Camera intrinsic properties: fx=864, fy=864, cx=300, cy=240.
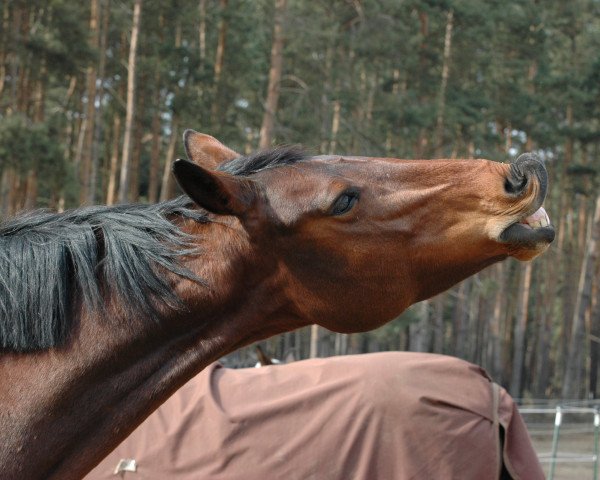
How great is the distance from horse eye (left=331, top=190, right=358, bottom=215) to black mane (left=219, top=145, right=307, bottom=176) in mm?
234

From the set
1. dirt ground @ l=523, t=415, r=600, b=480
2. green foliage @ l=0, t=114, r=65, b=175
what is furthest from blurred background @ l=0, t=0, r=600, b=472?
dirt ground @ l=523, t=415, r=600, b=480

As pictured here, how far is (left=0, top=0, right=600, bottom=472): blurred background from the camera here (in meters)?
20.5

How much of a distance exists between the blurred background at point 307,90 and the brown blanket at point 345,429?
14.0 meters

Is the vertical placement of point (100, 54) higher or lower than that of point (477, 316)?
higher

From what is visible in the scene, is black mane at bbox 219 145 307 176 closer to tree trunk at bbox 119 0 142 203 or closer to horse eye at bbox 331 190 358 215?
horse eye at bbox 331 190 358 215

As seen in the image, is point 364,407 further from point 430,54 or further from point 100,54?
point 430,54

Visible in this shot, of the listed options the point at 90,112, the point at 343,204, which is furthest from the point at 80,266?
the point at 90,112

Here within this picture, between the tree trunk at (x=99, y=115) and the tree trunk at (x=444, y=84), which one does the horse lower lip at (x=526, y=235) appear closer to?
the tree trunk at (x=99, y=115)

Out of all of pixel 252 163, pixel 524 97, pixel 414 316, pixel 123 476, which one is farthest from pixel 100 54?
pixel 252 163

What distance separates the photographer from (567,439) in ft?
83.3

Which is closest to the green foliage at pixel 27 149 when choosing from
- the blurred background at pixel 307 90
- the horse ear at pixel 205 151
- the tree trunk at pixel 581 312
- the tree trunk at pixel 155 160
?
the blurred background at pixel 307 90

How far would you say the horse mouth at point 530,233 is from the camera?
2.49 metres

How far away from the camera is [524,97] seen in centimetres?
3291

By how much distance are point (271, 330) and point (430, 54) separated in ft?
91.2
